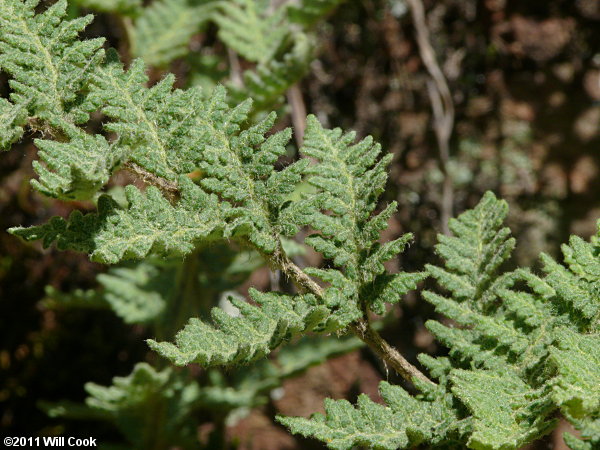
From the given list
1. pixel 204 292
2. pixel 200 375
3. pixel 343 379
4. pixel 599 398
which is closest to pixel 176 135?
pixel 599 398

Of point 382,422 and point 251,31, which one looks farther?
point 251,31

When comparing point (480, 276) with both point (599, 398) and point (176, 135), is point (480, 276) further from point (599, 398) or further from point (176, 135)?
point (176, 135)

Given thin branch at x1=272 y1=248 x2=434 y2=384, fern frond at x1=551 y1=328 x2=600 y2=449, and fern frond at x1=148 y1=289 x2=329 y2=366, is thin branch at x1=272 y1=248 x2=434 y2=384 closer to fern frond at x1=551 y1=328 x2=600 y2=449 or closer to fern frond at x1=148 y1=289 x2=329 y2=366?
fern frond at x1=148 y1=289 x2=329 y2=366

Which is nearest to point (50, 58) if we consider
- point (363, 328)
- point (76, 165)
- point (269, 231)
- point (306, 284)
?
point (76, 165)

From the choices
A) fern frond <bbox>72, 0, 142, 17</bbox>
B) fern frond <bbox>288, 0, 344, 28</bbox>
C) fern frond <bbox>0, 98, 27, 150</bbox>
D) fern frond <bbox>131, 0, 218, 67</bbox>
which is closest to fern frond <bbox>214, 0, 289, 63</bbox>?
fern frond <bbox>288, 0, 344, 28</bbox>

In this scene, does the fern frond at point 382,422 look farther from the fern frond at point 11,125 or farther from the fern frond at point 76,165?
the fern frond at point 11,125

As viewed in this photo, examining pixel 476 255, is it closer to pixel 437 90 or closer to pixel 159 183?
pixel 159 183

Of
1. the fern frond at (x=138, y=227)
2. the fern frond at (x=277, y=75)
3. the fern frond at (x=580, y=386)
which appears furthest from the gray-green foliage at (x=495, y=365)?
the fern frond at (x=277, y=75)
